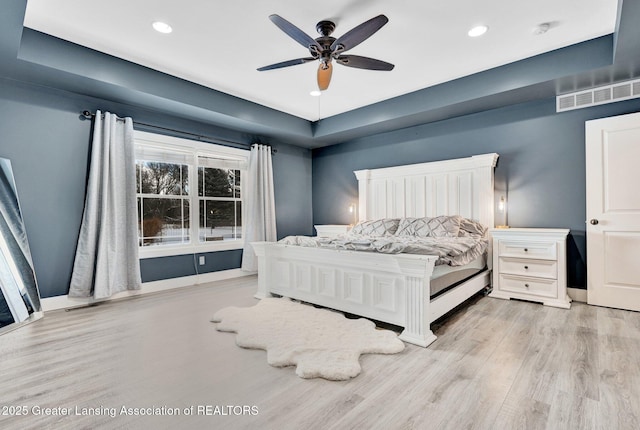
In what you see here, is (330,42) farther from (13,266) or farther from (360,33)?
(13,266)

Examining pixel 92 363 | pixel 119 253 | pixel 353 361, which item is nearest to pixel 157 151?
pixel 119 253

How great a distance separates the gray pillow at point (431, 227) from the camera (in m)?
3.88

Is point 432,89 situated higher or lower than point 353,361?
higher

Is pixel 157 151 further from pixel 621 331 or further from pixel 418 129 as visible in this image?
pixel 621 331

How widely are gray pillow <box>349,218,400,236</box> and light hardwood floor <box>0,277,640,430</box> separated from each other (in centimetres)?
176

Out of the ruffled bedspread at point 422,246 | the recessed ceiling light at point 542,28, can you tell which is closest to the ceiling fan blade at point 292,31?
the ruffled bedspread at point 422,246

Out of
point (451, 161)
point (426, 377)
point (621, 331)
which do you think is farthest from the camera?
point (451, 161)

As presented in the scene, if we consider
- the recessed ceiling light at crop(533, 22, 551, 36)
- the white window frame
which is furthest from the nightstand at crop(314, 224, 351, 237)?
the recessed ceiling light at crop(533, 22, 551, 36)

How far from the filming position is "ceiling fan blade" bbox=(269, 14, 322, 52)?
222 centimetres

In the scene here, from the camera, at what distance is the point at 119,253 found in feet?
12.4

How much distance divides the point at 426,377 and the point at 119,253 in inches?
145

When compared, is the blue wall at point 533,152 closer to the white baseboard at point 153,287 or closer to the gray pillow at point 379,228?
the gray pillow at point 379,228

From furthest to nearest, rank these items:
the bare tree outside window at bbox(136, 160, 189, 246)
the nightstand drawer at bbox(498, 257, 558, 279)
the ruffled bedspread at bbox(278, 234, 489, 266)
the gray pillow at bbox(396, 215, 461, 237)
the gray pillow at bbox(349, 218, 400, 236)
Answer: the gray pillow at bbox(349, 218, 400, 236) → the bare tree outside window at bbox(136, 160, 189, 246) → the gray pillow at bbox(396, 215, 461, 237) → the nightstand drawer at bbox(498, 257, 558, 279) → the ruffled bedspread at bbox(278, 234, 489, 266)

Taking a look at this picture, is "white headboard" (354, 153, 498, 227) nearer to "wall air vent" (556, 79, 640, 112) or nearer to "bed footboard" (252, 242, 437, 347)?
"wall air vent" (556, 79, 640, 112)
